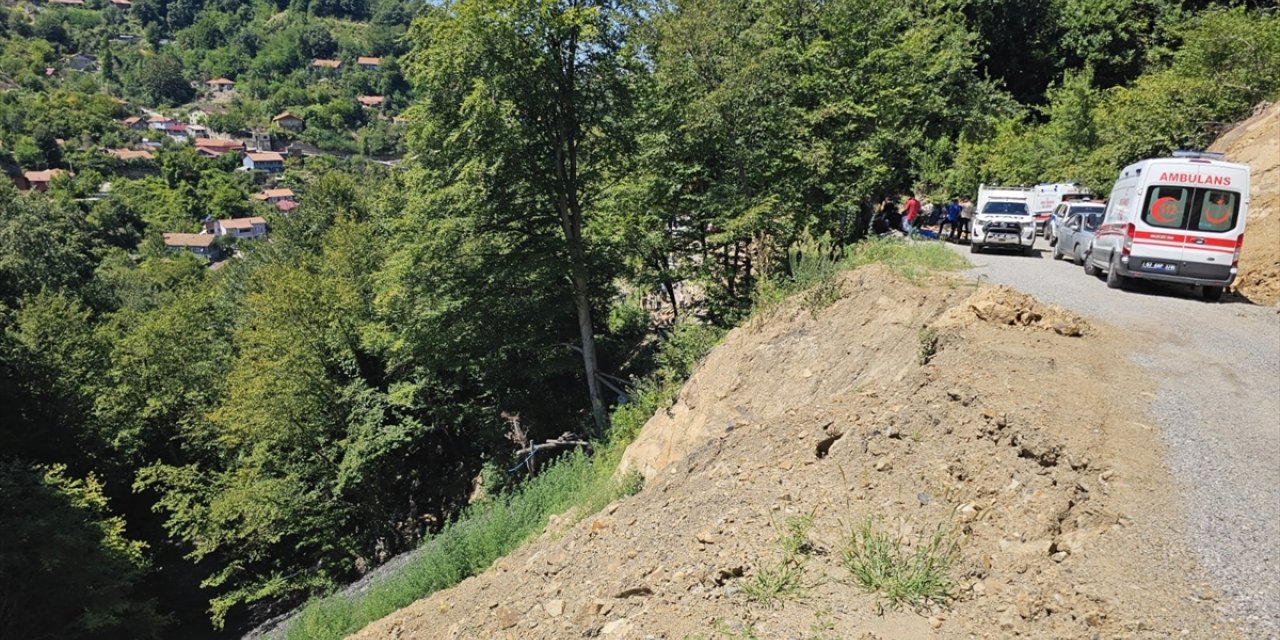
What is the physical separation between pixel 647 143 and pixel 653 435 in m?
8.04

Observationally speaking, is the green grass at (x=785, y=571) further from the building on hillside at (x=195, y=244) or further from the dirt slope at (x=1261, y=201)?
the building on hillside at (x=195, y=244)

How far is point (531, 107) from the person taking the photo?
13.9 m

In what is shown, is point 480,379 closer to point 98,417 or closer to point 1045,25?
point 98,417

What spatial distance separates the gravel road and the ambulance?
53 centimetres

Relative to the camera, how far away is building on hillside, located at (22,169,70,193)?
342 feet

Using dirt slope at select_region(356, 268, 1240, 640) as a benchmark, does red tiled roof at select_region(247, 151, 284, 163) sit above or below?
above

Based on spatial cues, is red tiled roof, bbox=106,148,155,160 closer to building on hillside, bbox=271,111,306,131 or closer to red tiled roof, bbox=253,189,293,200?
red tiled roof, bbox=253,189,293,200

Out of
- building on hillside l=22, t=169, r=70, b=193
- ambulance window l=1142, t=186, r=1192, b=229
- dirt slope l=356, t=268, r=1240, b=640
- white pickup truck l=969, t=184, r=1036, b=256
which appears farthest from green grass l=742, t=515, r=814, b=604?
building on hillside l=22, t=169, r=70, b=193

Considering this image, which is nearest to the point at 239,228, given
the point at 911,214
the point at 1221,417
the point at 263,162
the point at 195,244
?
the point at 195,244

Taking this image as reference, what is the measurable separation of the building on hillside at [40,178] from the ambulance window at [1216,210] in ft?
461

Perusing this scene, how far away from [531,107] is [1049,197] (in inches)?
869

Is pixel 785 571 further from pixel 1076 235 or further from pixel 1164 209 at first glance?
pixel 1076 235

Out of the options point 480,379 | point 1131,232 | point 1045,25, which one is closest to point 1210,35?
point 1045,25

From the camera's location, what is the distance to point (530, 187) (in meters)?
14.8
